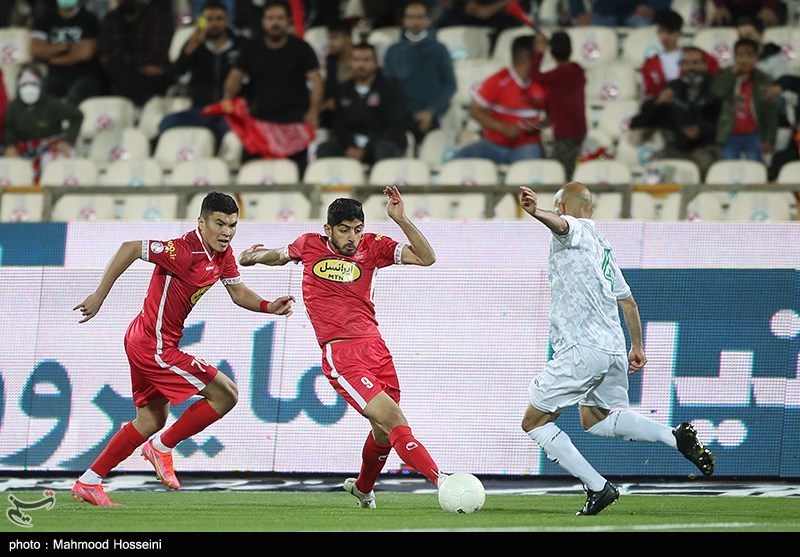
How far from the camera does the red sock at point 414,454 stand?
Answer: 26.4 ft

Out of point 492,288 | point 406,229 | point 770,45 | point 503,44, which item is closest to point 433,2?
point 503,44

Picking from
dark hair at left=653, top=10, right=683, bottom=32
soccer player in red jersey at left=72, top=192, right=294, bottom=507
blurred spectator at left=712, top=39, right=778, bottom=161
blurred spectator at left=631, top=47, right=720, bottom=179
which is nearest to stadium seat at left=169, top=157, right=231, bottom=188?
blurred spectator at left=631, top=47, right=720, bottom=179

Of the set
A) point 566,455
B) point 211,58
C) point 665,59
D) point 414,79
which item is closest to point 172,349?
point 566,455

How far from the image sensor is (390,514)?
8.11 meters

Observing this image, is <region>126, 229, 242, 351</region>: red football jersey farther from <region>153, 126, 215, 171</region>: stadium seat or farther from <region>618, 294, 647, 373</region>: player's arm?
<region>153, 126, 215, 171</region>: stadium seat

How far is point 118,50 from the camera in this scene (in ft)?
Result: 53.3

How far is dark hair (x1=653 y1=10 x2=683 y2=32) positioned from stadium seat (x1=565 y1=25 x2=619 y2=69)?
1.02m

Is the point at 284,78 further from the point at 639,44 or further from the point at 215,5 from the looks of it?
the point at 639,44

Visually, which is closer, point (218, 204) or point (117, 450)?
point (218, 204)

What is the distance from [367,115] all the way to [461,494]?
291 inches

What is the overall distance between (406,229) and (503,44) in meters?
7.75

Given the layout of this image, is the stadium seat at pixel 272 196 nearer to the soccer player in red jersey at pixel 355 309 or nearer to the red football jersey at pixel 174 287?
the red football jersey at pixel 174 287
